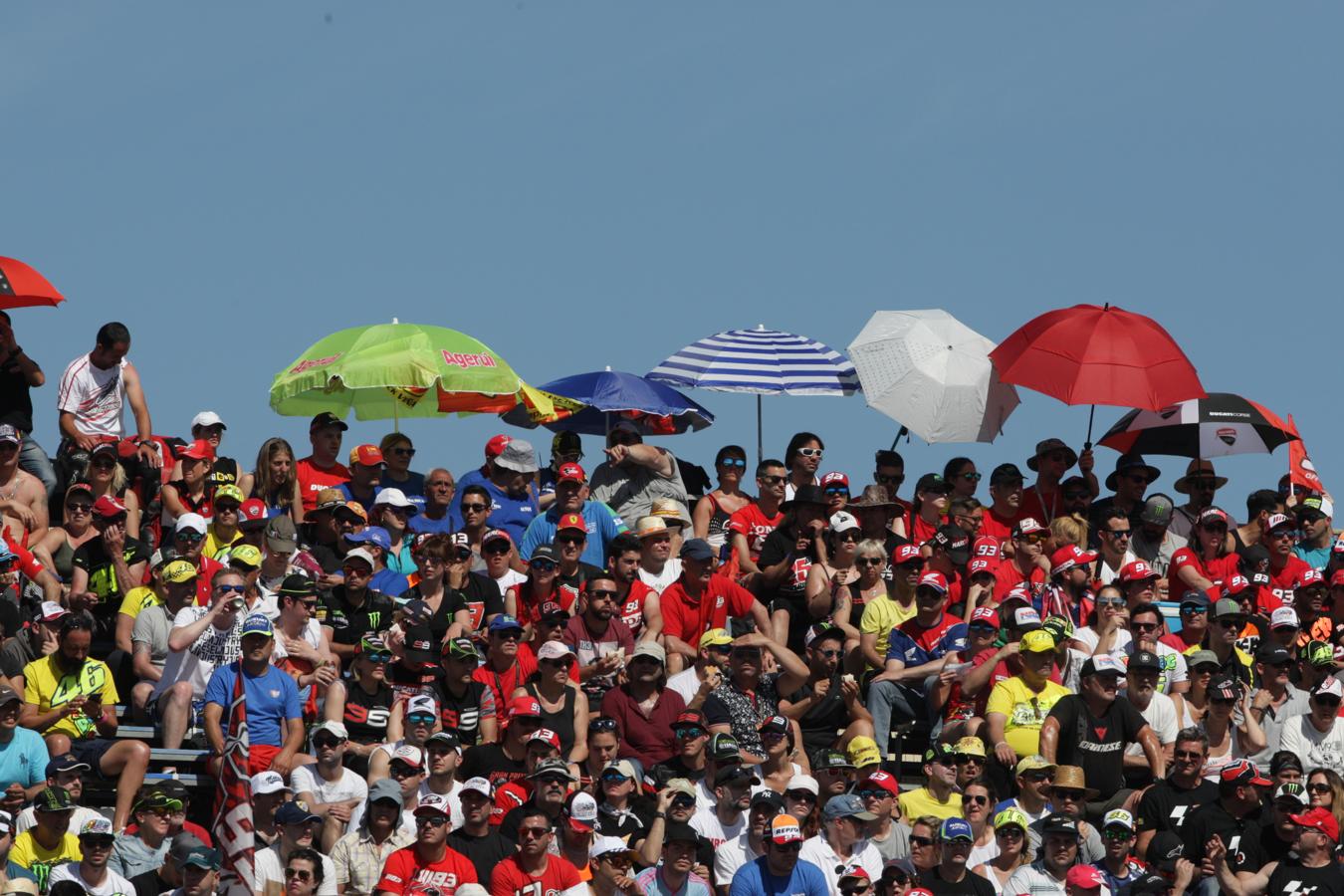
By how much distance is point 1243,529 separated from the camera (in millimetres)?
21484

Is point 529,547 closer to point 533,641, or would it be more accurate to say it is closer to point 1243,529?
point 533,641

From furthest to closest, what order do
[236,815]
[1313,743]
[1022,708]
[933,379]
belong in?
[933,379]
[1313,743]
[1022,708]
[236,815]

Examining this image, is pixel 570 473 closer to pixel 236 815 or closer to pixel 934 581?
pixel 934 581

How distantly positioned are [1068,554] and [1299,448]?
4.71m

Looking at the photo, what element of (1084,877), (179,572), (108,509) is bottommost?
(1084,877)

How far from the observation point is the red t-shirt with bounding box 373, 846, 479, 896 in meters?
15.3

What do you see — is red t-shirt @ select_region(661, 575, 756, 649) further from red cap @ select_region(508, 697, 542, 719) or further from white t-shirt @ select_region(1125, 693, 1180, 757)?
white t-shirt @ select_region(1125, 693, 1180, 757)

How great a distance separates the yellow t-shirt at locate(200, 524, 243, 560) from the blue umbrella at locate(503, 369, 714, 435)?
4101 millimetres

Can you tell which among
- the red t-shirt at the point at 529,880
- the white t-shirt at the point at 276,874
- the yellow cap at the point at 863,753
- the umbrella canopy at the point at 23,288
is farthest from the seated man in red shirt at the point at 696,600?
the umbrella canopy at the point at 23,288

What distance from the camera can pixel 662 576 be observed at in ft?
62.7

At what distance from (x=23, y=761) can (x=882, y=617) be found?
6.11 metres

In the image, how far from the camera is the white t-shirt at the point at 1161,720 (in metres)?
17.9

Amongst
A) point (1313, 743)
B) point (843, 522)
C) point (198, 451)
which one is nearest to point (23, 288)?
point (198, 451)

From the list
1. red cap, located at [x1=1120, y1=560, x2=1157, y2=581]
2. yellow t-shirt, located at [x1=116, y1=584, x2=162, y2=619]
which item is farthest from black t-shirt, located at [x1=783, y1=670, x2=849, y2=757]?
yellow t-shirt, located at [x1=116, y1=584, x2=162, y2=619]
